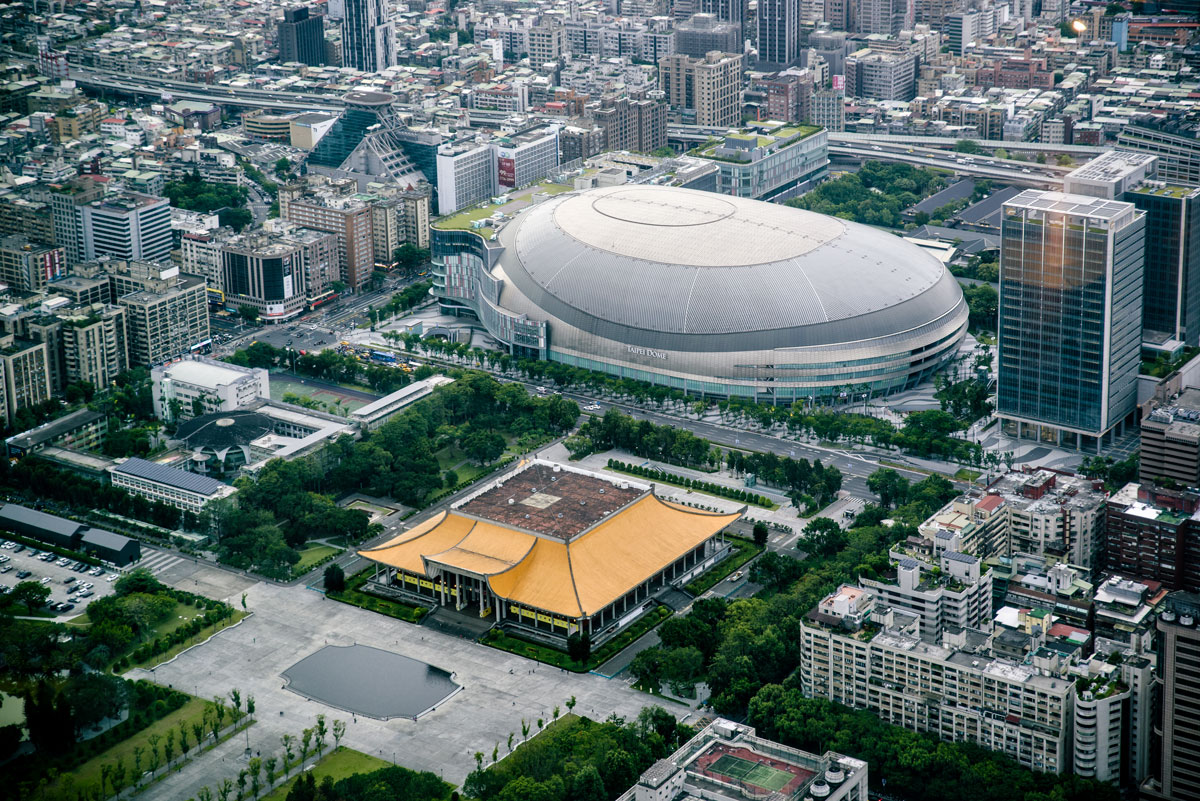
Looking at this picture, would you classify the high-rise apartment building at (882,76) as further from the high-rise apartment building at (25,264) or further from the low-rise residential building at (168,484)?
the low-rise residential building at (168,484)

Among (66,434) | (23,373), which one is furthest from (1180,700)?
(23,373)

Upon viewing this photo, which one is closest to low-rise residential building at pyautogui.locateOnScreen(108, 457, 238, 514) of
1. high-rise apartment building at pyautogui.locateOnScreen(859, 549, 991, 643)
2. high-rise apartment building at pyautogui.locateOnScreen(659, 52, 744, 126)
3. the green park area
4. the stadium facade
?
the green park area

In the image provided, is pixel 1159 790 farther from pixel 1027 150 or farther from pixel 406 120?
pixel 406 120

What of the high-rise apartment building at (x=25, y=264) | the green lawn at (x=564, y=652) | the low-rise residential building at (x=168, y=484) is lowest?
the green lawn at (x=564, y=652)

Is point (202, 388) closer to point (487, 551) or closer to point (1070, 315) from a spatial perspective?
point (487, 551)

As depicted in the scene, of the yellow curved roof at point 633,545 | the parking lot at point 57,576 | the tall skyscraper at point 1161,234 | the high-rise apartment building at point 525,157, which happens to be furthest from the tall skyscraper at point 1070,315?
the high-rise apartment building at point 525,157

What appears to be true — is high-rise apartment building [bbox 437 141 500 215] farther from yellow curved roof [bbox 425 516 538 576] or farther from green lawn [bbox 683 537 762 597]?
yellow curved roof [bbox 425 516 538 576]
